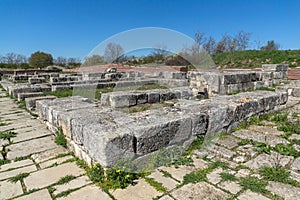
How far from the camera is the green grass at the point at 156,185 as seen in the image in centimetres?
222

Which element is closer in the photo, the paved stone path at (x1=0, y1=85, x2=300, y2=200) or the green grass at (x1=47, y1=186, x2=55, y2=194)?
the paved stone path at (x1=0, y1=85, x2=300, y2=200)

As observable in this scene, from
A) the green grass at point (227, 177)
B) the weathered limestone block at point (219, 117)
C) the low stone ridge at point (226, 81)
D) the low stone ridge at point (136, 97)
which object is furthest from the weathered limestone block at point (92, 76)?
the green grass at point (227, 177)

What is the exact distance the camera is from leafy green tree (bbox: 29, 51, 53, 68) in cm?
3481

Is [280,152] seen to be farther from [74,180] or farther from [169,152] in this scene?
[74,180]

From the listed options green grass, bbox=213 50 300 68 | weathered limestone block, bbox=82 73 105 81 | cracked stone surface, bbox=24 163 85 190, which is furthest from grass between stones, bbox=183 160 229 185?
green grass, bbox=213 50 300 68

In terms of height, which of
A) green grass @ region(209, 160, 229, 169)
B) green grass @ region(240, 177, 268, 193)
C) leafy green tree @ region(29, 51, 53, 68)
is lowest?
green grass @ region(240, 177, 268, 193)

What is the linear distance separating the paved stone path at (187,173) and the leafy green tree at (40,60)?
35.9 m

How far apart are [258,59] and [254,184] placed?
65.4ft

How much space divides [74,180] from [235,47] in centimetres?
3685

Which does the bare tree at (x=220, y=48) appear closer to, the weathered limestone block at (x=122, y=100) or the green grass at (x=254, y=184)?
the weathered limestone block at (x=122, y=100)

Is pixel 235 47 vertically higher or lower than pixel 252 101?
higher

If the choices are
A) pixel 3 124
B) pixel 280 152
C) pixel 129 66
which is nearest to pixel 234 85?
pixel 280 152

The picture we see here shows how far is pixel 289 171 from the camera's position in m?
2.46

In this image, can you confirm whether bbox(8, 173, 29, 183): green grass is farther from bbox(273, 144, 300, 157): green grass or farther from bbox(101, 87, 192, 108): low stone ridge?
bbox(273, 144, 300, 157): green grass
